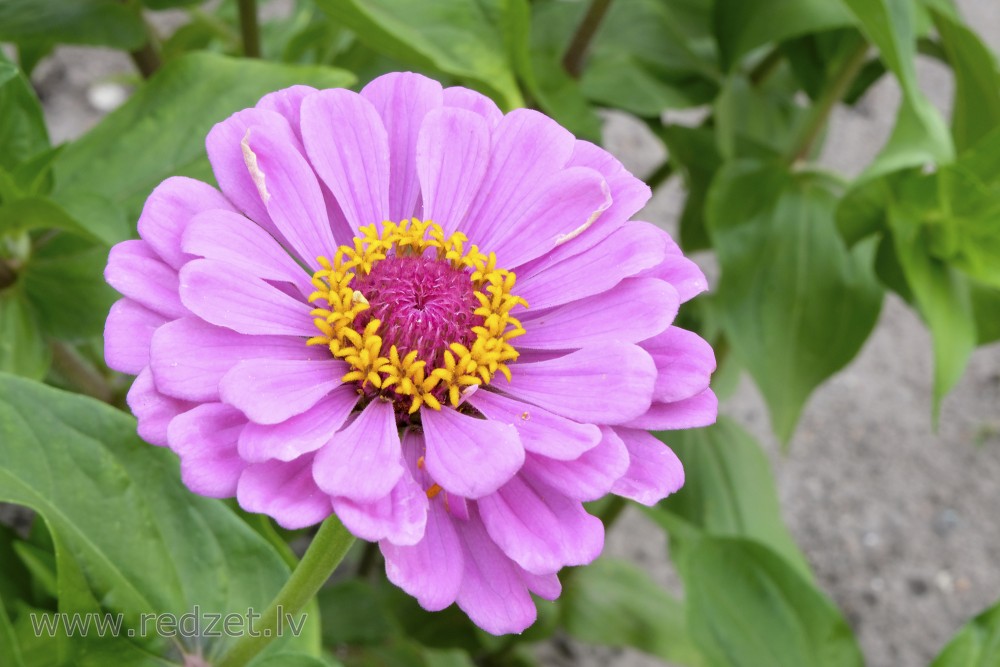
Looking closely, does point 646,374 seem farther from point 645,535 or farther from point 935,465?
point 935,465

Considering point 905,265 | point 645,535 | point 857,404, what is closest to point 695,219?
point 905,265

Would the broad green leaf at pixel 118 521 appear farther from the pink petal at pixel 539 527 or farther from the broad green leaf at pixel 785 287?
the broad green leaf at pixel 785 287

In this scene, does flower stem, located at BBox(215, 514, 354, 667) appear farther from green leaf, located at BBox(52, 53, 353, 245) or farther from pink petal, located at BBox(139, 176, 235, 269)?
green leaf, located at BBox(52, 53, 353, 245)

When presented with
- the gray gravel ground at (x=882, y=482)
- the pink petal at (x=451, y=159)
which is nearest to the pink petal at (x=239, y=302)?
the pink petal at (x=451, y=159)

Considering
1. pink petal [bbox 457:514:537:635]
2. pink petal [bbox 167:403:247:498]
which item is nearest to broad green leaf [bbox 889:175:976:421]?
pink petal [bbox 457:514:537:635]

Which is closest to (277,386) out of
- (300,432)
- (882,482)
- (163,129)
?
(300,432)

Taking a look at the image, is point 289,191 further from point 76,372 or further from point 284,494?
point 76,372
